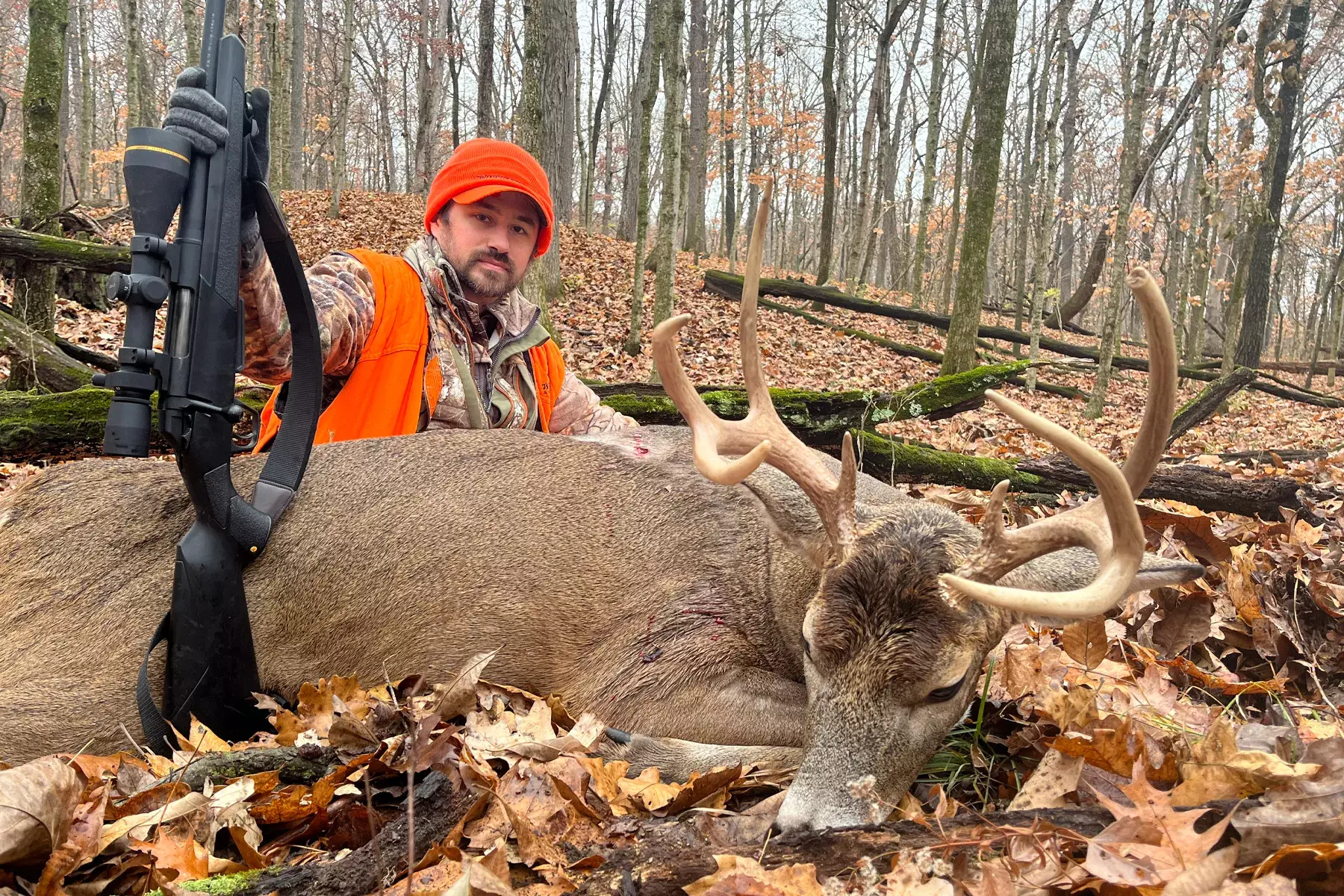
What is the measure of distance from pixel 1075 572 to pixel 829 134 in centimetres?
1934

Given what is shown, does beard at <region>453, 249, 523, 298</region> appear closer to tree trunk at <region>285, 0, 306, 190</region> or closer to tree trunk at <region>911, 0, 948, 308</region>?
tree trunk at <region>911, 0, 948, 308</region>

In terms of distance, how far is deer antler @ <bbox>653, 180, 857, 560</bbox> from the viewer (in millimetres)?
2875

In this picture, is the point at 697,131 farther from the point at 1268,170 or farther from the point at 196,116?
the point at 196,116

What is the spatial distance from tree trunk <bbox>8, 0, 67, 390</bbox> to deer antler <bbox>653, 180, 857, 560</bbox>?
8.03m

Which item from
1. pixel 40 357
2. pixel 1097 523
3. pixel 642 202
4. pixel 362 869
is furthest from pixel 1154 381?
pixel 642 202

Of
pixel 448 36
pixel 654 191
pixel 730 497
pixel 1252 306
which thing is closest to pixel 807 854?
pixel 730 497

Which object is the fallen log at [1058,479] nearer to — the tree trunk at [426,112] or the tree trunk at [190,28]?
the tree trunk at [190,28]

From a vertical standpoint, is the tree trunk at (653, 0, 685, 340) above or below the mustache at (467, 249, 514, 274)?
above

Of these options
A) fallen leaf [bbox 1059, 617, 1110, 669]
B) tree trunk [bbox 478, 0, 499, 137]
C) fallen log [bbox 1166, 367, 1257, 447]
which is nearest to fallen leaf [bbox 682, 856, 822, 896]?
fallen leaf [bbox 1059, 617, 1110, 669]

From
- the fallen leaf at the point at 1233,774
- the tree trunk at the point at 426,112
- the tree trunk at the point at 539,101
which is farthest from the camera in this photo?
the tree trunk at the point at 426,112

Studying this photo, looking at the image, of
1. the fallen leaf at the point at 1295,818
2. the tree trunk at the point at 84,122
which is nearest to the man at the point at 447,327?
the fallen leaf at the point at 1295,818

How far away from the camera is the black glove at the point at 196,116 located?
3086mm

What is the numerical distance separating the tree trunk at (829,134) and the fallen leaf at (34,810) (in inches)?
789

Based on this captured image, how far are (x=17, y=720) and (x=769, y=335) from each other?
14108 mm
